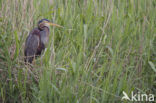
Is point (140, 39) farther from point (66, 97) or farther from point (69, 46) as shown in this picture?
point (66, 97)

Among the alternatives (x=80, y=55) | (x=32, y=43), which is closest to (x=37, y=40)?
(x=32, y=43)

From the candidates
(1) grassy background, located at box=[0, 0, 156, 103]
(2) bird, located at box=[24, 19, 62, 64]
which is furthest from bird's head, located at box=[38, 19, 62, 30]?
(1) grassy background, located at box=[0, 0, 156, 103]

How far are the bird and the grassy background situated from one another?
87 millimetres

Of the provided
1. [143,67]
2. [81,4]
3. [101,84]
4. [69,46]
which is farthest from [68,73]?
[81,4]

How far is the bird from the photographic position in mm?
3613

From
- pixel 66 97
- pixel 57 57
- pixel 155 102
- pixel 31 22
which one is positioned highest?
pixel 31 22

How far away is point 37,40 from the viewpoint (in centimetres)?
378

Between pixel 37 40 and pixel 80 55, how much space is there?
0.96 m

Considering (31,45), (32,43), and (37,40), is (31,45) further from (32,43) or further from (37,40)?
(37,40)

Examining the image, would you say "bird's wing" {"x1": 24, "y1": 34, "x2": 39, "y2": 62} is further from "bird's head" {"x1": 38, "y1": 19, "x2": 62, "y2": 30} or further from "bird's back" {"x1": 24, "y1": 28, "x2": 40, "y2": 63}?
"bird's head" {"x1": 38, "y1": 19, "x2": 62, "y2": 30}

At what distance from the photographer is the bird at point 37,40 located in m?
3.61

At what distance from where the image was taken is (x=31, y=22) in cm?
388

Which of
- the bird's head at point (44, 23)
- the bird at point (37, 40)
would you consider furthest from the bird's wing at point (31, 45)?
the bird's head at point (44, 23)

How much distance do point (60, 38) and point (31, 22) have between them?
429 mm
